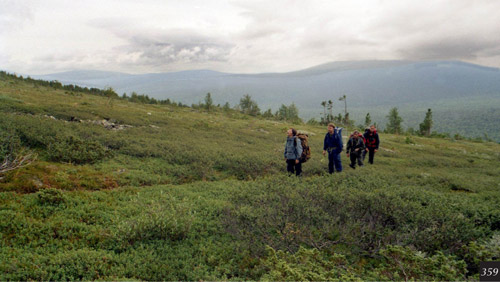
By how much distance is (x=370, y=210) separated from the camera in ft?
27.3

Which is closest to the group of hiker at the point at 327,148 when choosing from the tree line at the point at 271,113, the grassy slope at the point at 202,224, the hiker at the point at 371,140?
the grassy slope at the point at 202,224

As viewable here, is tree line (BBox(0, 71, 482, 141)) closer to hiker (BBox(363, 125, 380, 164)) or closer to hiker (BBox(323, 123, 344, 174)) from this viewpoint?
hiker (BBox(363, 125, 380, 164))

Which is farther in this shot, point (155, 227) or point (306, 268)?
point (155, 227)

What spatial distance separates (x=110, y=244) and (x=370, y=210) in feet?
26.3

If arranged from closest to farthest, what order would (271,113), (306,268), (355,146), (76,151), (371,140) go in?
(306,268) → (76,151) → (355,146) → (371,140) → (271,113)

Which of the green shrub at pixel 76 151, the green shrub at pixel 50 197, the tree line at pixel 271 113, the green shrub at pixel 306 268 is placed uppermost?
the tree line at pixel 271 113

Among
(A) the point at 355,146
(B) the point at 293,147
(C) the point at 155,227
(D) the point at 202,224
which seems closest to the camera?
(C) the point at 155,227

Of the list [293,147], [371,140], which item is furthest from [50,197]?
[371,140]

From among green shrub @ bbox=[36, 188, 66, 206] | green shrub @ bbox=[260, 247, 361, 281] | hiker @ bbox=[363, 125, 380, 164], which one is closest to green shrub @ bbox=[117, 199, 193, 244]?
green shrub @ bbox=[260, 247, 361, 281]

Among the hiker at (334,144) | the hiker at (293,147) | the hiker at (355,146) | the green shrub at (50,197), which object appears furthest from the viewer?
A: the hiker at (355,146)

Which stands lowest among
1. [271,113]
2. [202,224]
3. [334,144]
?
[202,224]

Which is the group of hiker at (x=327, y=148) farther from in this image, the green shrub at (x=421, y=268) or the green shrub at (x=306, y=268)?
the green shrub at (x=421, y=268)

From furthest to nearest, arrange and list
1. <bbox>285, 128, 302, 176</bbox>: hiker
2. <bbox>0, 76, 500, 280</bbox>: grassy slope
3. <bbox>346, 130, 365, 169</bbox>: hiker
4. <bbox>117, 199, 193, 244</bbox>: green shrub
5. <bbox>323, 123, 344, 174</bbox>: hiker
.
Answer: <bbox>346, 130, 365, 169</bbox>: hiker < <bbox>323, 123, 344, 174</bbox>: hiker < <bbox>285, 128, 302, 176</bbox>: hiker < <bbox>117, 199, 193, 244</bbox>: green shrub < <bbox>0, 76, 500, 280</bbox>: grassy slope

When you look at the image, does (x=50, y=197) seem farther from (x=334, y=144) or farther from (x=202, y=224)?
(x=334, y=144)
